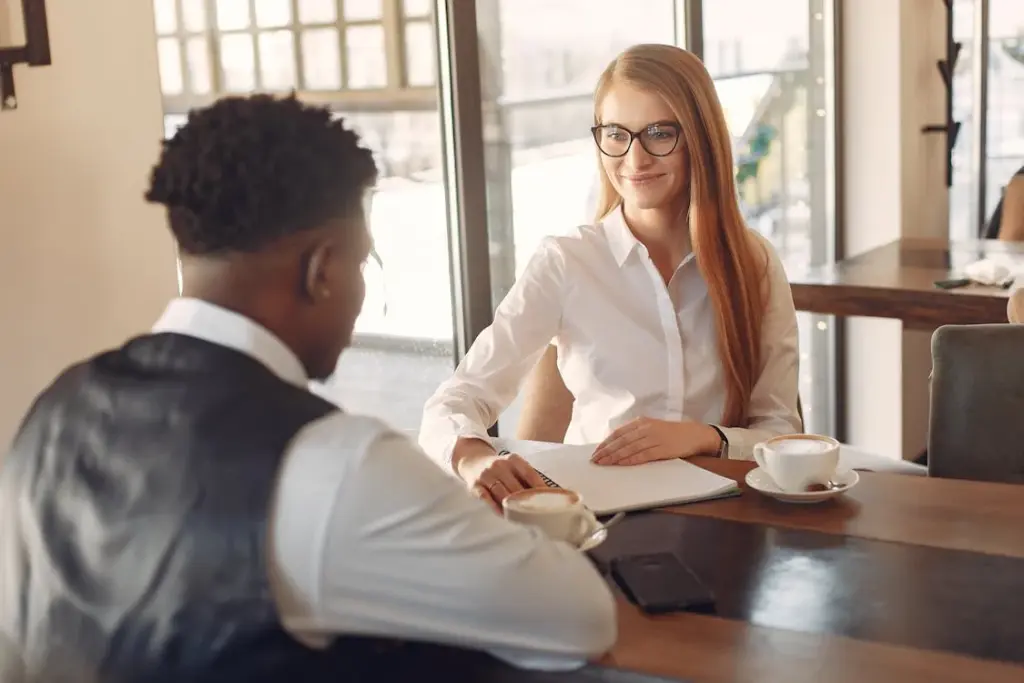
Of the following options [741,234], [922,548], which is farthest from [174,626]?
[741,234]

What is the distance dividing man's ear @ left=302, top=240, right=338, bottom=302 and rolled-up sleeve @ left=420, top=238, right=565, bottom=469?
892 millimetres

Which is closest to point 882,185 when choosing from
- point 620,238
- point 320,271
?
point 620,238

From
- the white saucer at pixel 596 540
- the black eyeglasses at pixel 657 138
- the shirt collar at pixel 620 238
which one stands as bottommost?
the white saucer at pixel 596 540

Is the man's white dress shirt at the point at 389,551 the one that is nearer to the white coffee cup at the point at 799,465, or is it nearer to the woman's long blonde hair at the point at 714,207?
the white coffee cup at the point at 799,465

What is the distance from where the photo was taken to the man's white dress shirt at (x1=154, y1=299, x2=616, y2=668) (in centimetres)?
87

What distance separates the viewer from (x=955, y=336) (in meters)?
1.87

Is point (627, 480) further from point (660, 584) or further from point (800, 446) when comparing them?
point (660, 584)

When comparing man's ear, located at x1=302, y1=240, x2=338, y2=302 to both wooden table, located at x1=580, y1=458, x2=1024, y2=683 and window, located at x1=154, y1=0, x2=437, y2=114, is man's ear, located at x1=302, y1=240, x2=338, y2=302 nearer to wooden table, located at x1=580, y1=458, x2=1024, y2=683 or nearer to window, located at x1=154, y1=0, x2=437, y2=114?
wooden table, located at x1=580, y1=458, x2=1024, y2=683

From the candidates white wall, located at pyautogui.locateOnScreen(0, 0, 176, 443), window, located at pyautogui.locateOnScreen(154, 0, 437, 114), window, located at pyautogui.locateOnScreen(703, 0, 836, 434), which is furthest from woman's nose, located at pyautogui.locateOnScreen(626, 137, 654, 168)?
window, located at pyautogui.locateOnScreen(703, 0, 836, 434)

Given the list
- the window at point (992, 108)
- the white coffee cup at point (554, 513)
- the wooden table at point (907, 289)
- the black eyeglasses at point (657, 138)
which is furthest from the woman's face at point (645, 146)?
the window at point (992, 108)

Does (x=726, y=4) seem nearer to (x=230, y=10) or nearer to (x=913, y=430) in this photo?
(x=913, y=430)

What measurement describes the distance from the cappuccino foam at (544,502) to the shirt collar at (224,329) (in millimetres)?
429

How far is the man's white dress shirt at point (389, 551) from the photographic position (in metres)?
0.87

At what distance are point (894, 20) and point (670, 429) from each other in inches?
114
